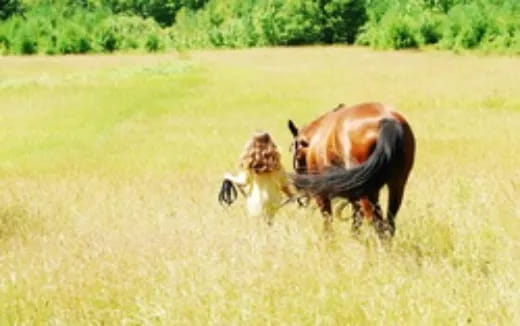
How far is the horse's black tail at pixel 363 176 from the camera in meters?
6.38

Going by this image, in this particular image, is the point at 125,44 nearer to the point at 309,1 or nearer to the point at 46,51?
the point at 46,51

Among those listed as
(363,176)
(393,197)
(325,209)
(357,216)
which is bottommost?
(325,209)

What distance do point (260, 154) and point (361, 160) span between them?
1020mm

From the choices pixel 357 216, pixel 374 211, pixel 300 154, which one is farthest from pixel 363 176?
pixel 300 154

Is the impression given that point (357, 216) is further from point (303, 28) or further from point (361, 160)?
point (303, 28)

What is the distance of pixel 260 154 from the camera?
7.42 m

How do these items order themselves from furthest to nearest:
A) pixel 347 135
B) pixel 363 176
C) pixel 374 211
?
pixel 347 135 → pixel 374 211 → pixel 363 176

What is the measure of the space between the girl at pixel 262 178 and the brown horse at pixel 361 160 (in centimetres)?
32

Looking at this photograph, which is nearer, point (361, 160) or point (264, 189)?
point (361, 160)

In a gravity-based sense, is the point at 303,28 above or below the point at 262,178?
below

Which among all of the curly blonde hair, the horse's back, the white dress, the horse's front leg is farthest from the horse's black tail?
the white dress

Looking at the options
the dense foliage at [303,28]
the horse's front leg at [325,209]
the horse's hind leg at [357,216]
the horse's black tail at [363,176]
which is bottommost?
the dense foliage at [303,28]

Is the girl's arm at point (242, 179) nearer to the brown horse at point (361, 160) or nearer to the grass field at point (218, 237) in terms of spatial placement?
the grass field at point (218, 237)

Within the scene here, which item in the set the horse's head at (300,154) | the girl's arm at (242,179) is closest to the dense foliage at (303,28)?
the horse's head at (300,154)
